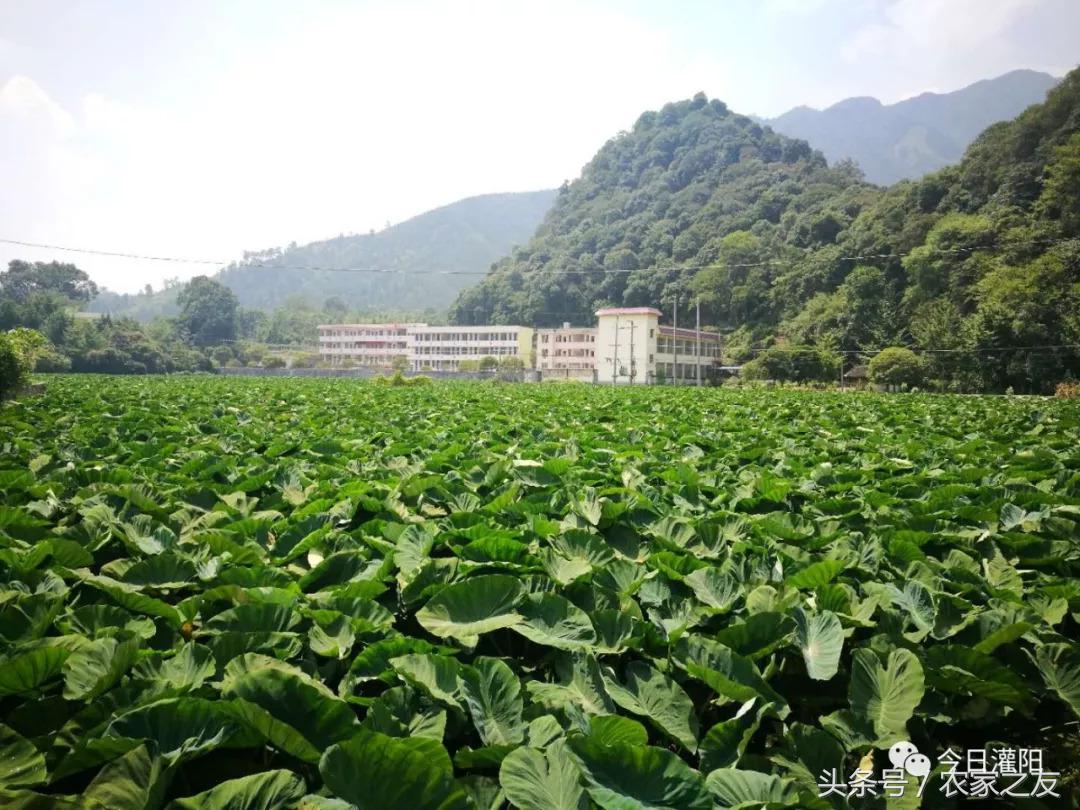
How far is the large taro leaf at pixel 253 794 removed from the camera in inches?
45.8

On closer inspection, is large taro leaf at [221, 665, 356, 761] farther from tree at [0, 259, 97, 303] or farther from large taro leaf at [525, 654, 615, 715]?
tree at [0, 259, 97, 303]

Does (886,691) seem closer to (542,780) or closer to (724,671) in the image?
(724,671)

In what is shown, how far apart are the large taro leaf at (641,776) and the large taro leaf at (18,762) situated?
1.01 metres

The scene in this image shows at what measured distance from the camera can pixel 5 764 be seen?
125 cm

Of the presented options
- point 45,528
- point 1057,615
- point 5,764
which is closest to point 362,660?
point 5,764

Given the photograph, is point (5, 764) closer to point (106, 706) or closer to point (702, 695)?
point (106, 706)

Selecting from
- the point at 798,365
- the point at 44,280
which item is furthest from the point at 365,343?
the point at 798,365

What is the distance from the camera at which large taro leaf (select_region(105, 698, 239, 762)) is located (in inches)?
51.7

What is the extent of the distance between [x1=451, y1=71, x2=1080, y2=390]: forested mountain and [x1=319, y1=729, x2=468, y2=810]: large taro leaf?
4409 centimetres

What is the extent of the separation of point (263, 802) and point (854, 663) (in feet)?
4.50

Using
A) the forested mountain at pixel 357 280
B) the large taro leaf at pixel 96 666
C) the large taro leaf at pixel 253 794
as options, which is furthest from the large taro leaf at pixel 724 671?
the forested mountain at pixel 357 280

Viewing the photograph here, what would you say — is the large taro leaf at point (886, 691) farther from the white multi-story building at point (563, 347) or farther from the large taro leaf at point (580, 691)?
the white multi-story building at point (563, 347)

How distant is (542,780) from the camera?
1.25 metres

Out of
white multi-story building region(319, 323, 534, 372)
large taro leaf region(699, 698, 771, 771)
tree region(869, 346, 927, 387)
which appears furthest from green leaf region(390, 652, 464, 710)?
white multi-story building region(319, 323, 534, 372)
